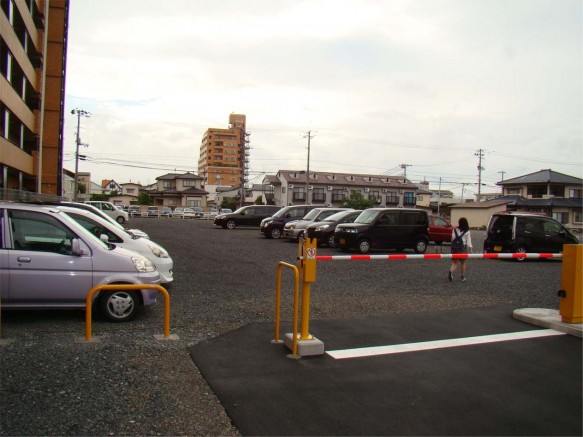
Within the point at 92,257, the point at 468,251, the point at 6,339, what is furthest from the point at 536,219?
the point at 6,339

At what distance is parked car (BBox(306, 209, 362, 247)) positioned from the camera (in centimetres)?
1878

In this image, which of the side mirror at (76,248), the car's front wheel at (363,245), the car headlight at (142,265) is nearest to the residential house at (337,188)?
the car's front wheel at (363,245)

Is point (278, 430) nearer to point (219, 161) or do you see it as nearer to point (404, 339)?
point (404, 339)

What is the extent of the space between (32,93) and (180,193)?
47.6 m

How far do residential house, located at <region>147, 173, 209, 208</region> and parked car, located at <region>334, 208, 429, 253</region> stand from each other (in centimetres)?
6058

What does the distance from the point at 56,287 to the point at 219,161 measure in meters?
116

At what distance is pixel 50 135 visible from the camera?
33.6 meters

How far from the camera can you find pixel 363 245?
668 inches

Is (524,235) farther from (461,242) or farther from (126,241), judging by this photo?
(126,241)

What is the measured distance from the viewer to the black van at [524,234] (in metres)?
16.9

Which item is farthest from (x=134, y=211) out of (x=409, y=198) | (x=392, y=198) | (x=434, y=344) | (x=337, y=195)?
(x=434, y=344)

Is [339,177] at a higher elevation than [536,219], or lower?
higher

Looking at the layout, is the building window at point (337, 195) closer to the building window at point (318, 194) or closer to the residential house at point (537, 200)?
the building window at point (318, 194)

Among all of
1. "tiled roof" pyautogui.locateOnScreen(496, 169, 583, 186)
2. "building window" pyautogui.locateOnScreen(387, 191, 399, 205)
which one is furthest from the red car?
"building window" pyautogui.locateOnScreen(387, 191, 399, 205)
